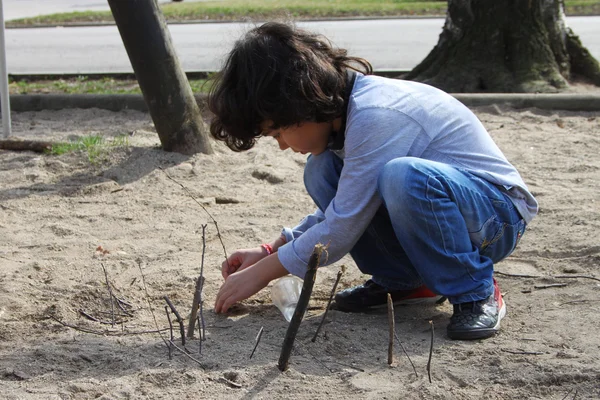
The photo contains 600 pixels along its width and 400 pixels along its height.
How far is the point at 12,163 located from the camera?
466 cm

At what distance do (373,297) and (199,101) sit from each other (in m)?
2.91

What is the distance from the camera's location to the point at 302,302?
6.38 feet

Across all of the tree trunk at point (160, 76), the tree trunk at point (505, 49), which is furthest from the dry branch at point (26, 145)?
the tree trunk at point (505, 49)

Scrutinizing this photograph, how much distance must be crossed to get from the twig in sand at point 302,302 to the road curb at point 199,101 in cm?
341

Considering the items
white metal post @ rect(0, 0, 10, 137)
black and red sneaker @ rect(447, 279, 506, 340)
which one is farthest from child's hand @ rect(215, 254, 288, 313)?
white metal post @ rect(0, 0, 10, 137)

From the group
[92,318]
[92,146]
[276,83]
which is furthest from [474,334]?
[92,146]

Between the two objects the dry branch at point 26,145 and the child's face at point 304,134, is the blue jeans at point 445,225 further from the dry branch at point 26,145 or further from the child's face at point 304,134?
the dry branch at point 26,145

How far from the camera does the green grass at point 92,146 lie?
4.61 meters

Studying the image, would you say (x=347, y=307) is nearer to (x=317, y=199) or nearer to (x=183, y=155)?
(x=317, y=199)

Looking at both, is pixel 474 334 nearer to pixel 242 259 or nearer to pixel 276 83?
pixel 242 259

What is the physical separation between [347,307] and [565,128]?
2878 millimetres

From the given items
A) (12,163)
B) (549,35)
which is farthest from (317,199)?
(549,35)

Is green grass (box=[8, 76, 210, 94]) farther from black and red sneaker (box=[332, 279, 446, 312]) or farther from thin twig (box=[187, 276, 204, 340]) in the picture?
thin twig (box=[187, 276, 204, 340])

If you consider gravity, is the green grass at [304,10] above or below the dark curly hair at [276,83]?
below
